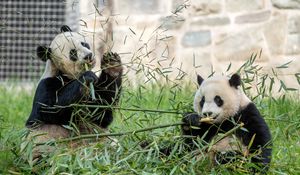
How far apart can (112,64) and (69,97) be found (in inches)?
Result: 15.0

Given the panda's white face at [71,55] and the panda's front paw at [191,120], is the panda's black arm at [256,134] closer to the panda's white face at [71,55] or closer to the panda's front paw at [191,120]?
the panda's front paw at [191,120]

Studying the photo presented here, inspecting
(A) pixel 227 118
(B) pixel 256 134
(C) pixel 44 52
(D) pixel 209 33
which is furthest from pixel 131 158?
(D) pixel 209 33

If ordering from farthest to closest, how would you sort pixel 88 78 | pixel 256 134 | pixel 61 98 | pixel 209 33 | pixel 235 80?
pixel 209 33 → pixel 61 98 → pixel 88 78 → pixel 235 80 → pixel 256 134

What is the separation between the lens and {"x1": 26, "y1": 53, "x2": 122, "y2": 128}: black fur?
5.28 metres

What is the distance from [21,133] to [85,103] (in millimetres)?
506

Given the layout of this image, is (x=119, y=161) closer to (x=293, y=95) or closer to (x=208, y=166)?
(x=208, y=166)

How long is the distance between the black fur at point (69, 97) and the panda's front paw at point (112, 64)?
1 centimetres

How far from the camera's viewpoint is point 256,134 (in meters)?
4.89

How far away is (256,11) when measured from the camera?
918 cm

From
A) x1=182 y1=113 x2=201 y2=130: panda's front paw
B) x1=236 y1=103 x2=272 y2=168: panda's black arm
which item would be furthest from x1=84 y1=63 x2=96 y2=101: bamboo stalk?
x1=236 y1=103 x2=272 y2=168: panda's black arm

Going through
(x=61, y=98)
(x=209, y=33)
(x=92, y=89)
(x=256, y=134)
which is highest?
(x=209, y=33)

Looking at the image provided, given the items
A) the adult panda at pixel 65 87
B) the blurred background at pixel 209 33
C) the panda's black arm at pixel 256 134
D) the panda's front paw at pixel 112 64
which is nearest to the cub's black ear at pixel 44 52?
the adult panda at pixel 65 87

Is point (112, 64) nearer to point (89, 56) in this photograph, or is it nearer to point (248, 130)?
point (89, 56)

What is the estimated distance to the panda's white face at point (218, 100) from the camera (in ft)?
16.3
